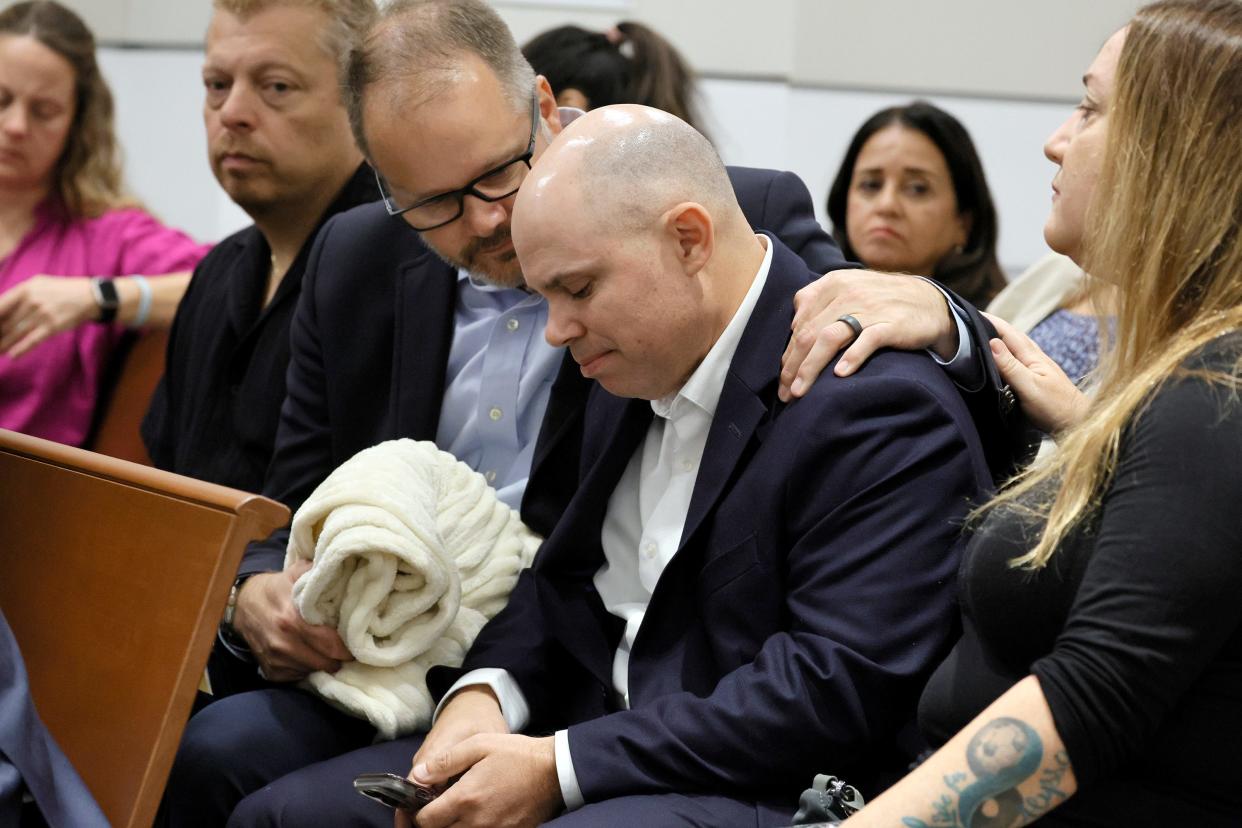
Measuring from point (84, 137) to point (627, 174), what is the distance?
6.51 feet

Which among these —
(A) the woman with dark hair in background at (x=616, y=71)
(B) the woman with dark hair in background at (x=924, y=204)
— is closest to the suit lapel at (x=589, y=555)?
(A) the woman with dark hair in background at (x=616, y=71)

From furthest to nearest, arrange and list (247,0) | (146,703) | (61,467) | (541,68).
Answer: (541,68)
(247,0)
(61,467)
(146,703)

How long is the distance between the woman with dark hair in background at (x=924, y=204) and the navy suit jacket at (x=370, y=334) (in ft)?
4.41

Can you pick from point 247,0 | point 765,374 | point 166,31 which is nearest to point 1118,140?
point 765,374

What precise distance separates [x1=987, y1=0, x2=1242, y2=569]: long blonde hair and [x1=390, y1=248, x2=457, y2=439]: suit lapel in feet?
3.62

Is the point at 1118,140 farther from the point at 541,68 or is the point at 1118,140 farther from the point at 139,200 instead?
the point at 139,200

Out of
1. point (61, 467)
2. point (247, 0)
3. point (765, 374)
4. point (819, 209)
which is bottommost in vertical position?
point (819, 209)

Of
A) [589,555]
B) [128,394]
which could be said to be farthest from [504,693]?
[128,394]

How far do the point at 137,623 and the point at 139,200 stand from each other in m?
1.88

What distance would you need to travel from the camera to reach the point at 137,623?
1743 millimetres

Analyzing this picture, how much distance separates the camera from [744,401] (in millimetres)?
1746

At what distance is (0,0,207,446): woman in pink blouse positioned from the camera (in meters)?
3.02

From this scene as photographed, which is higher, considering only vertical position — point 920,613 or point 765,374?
point 765,374

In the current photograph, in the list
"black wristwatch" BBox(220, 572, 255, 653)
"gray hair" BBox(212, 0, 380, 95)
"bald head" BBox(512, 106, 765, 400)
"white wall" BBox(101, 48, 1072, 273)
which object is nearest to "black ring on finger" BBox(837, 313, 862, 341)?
"bald head" BBox(512, 106, 765, 400)
